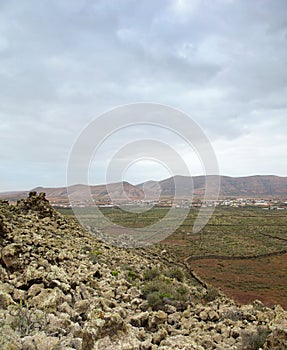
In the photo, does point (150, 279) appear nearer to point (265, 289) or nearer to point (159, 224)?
point (265, 289)

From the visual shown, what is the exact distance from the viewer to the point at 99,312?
22.3ft

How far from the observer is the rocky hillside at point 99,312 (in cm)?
568

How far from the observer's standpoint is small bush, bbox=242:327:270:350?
640cm

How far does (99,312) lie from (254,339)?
3.35m

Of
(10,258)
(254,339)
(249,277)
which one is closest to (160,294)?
(254,339)

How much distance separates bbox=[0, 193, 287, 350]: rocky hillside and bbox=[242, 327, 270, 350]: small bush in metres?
0.02

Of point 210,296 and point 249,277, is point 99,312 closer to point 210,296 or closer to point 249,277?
point 210,296

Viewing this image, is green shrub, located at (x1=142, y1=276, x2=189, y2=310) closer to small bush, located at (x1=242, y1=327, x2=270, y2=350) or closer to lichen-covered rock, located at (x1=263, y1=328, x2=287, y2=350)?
small bush, located at (x1=242, y1=327, x2=270, y2=350)

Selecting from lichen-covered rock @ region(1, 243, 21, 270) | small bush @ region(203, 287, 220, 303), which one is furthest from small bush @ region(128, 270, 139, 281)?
lichen-covered rock @ region(1, 243, 21, 270)

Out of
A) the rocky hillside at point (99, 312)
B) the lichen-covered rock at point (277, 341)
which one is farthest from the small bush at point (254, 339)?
the lichen-covered rock at point (277, 341)

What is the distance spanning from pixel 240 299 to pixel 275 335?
17.6 meters

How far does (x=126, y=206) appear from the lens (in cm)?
11112

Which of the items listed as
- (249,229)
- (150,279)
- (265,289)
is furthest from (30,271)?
(249,229)

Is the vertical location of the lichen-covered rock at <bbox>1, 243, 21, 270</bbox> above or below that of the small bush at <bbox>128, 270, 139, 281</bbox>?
above
